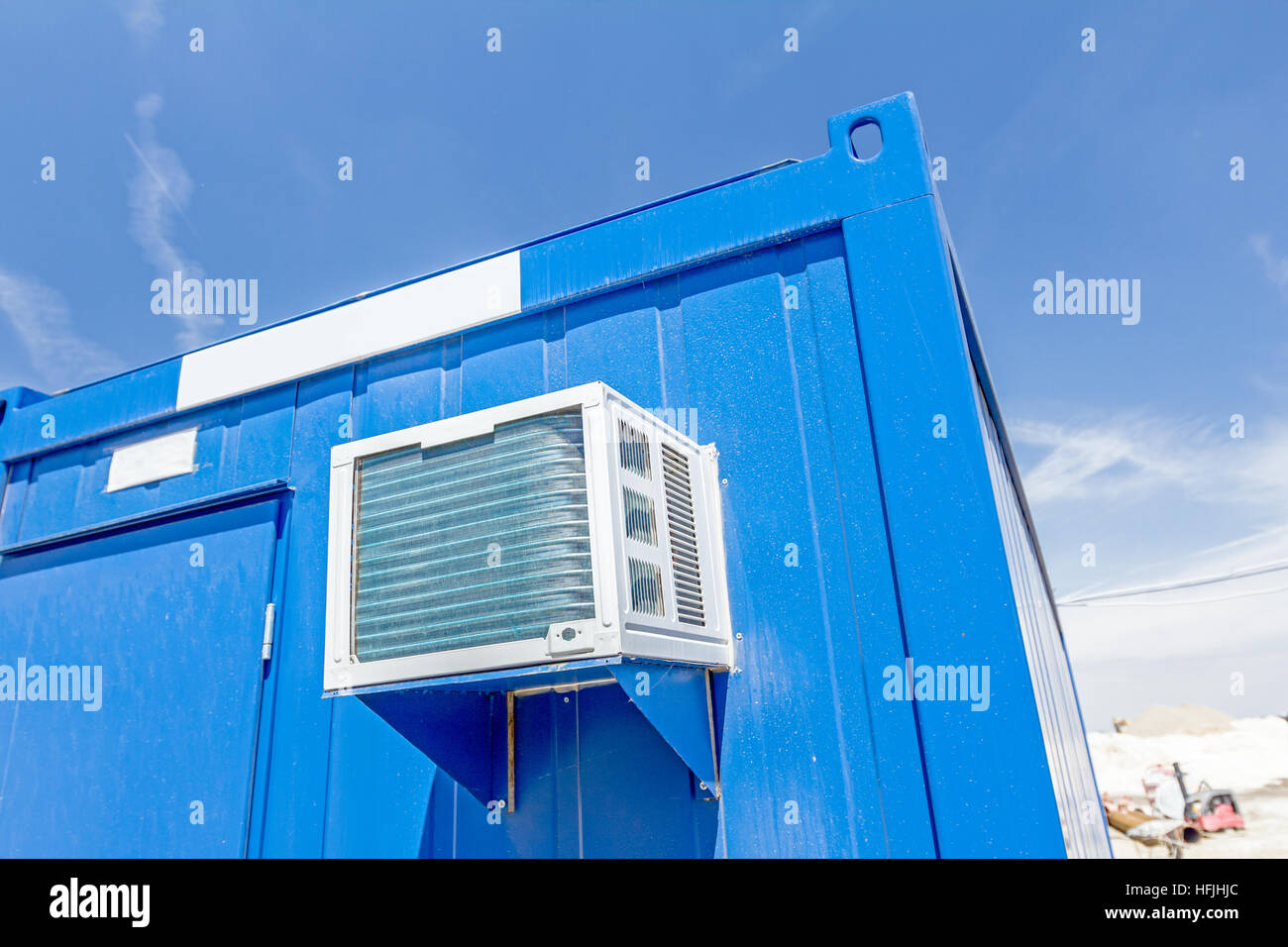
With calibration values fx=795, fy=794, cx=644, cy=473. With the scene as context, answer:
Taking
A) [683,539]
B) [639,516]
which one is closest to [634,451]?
[639,516]

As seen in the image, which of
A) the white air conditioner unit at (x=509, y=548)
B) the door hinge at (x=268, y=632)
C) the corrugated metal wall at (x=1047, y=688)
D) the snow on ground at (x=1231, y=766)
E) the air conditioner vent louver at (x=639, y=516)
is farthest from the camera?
the snow on ground at (x=1231, y=766)

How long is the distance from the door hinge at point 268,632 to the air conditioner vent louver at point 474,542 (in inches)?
50.3

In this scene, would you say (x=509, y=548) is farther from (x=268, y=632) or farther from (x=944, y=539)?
(x=268, y=632)

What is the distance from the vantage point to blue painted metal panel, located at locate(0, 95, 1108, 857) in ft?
6.88

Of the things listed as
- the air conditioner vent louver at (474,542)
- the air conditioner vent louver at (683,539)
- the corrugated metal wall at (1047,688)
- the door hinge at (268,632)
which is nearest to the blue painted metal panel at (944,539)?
the corrugated metal wall at (1047,688)

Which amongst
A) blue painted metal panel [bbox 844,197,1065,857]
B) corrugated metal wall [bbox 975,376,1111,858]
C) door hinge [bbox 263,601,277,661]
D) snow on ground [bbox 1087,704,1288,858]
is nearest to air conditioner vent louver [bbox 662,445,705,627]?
blue painted metal panel [bbox 844,197,1065,857]

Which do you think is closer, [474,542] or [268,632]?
[474,542]

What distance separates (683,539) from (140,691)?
2613mm

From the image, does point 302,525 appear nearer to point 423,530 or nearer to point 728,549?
point 423,530

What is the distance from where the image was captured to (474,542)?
191cm

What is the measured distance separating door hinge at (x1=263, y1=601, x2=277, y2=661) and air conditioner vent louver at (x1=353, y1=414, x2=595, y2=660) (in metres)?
1.28

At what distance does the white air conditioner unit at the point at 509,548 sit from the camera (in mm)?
1774

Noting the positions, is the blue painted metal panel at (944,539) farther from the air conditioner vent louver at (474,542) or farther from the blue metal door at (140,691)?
the blue metal door at (140,691)
